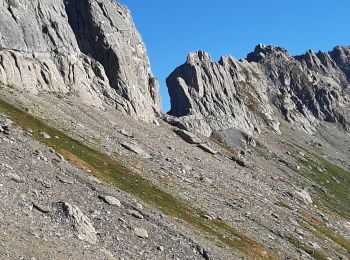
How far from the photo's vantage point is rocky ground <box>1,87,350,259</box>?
3803 centimetres

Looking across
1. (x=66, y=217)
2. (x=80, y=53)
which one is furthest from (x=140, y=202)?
(x=80, y=53)

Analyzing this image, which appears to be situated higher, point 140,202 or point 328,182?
point 328,182

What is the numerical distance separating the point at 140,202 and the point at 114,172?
414 inches

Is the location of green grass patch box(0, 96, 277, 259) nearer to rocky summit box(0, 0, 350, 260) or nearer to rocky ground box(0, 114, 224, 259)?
rocky summit box(0, 0, 350, 260)

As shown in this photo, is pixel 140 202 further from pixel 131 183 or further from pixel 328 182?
pixel 328 182

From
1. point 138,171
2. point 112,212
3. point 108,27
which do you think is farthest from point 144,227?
point 108,27

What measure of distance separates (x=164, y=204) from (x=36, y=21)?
2546 inches

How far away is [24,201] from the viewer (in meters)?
37.7

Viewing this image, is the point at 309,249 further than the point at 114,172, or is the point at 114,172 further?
the point at 309,249

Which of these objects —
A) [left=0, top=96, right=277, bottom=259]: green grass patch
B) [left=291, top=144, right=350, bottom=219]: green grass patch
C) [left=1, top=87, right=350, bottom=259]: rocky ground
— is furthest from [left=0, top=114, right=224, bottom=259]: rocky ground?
[left=291, top=144, right=350, bottom=219]: green grass patch

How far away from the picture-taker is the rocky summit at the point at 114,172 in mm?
39031

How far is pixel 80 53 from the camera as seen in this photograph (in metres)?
114

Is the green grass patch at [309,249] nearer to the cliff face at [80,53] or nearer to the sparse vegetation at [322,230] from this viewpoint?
the sparse vegetation at [322,230]

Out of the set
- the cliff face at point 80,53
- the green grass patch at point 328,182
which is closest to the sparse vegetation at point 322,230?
the green grass patch at point 328,182
